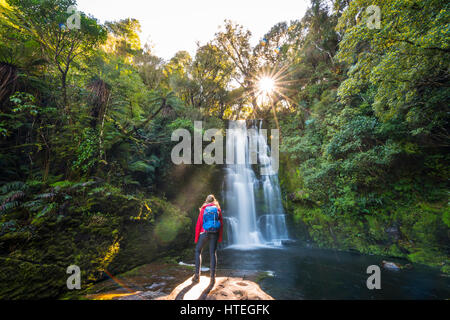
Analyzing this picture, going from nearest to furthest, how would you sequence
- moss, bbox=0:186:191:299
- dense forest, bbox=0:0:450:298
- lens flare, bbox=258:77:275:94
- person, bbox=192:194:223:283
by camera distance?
moss, bbox=0:186:191:299 < person, bbox=192:194:223:283 < dense forest, bbox=0:0:450:298 < lens flare, bbox=258:77:275:94

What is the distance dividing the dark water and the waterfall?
2.72 m

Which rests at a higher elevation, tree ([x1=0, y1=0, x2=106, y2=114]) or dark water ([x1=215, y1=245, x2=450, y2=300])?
tree ([x1=0, y1=0, x2=106, y2=114])

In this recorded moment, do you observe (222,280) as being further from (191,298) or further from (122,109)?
(122,109)

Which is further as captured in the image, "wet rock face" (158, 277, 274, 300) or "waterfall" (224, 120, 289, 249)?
"waterfall" (224, 120, 289, 249)

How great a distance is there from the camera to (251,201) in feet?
44.5

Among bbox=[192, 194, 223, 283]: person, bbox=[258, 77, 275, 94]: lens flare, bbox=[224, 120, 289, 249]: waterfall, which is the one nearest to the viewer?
bbox=[192, 194, 223, 283]: person

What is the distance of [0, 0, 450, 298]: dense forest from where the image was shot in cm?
442

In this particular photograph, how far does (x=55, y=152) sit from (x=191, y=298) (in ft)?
21.2

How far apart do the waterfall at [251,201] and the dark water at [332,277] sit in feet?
8.91

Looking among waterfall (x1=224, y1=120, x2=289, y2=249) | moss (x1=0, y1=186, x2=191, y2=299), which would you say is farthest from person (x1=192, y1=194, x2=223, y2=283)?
waterfall (x1=224, y1=120, x2=289, y2=249)

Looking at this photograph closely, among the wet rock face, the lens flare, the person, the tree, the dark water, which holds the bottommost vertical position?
the dark water

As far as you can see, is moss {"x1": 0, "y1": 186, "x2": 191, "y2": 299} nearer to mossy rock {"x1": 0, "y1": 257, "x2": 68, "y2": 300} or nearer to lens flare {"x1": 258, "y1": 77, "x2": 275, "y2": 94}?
mossy rock {"x1": 0, "y1": 257, "x2": 68, "y2": 300}

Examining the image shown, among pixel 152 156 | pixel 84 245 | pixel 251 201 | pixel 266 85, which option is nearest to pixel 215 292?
pixel 84 245

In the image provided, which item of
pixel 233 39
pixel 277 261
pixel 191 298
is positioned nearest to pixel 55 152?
pixel 191 298
